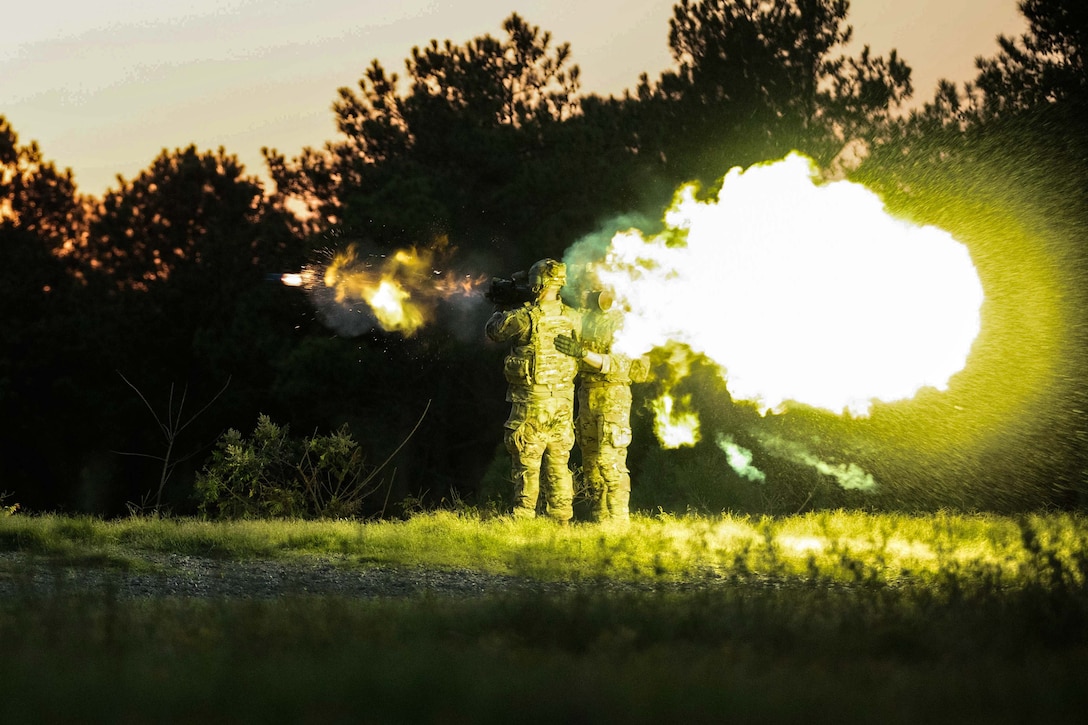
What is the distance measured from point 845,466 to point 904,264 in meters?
7.83

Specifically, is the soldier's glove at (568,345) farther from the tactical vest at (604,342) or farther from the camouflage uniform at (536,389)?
the tactical vest at (604,342)

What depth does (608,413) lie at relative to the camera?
51.9 feet

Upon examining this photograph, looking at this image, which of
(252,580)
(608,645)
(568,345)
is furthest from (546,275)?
(608,645)

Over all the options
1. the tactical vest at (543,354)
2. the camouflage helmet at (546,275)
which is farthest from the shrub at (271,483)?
the camouflage helmet at (546,275)

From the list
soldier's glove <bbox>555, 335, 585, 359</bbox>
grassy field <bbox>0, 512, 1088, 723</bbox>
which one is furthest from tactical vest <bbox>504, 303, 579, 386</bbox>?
grassy field <bbox>0, 512, 1088, 723</bbox>

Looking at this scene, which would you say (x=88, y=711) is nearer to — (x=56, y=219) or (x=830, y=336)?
(x=830, y=336)

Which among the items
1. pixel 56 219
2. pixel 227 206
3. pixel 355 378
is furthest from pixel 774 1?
pixel 56 219

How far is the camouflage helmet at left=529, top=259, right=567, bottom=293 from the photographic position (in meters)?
15.5

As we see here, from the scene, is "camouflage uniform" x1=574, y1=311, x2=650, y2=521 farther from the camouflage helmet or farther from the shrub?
the shrub

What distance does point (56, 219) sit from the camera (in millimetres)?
46281

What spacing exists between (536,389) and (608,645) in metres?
7.75

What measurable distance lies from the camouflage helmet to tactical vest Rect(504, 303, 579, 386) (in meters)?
0.25

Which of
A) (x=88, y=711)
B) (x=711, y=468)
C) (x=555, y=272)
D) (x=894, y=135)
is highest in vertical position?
(x=894, y=135)

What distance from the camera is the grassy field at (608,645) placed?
6297 mm
